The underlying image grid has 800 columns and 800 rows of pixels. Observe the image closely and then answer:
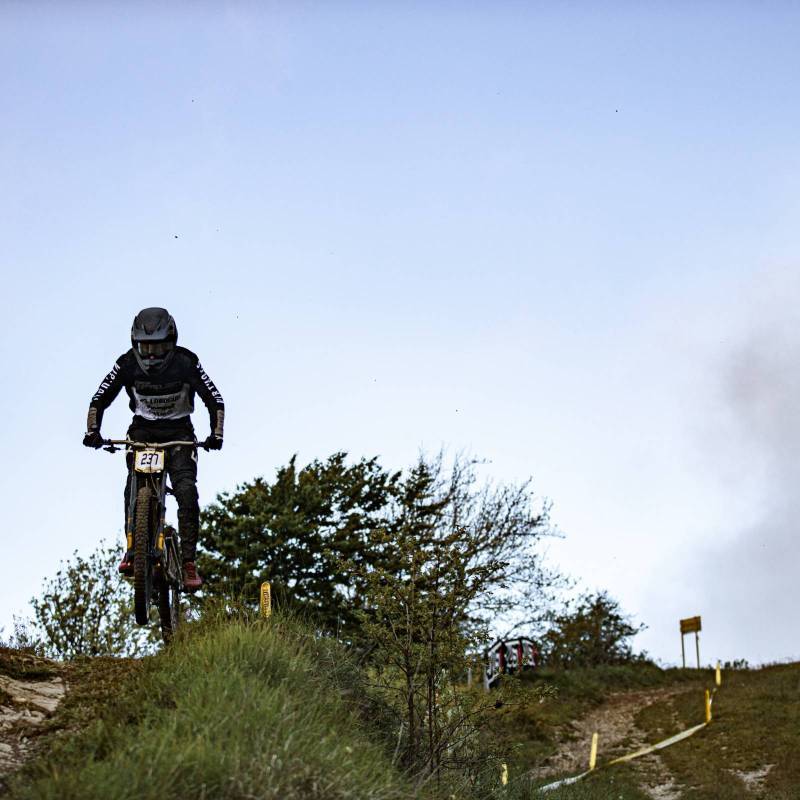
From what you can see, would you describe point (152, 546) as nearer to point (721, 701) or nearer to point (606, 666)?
point (721, 701)

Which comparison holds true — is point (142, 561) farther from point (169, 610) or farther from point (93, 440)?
point (93, 440)

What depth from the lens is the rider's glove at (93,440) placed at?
9.24 meters

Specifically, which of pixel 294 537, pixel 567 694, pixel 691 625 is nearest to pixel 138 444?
pixel 294 537

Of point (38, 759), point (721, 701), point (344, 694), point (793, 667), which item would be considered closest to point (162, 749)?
point (38, 759)

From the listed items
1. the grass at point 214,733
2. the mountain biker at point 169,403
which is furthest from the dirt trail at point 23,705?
the mountain biker at point 169,403

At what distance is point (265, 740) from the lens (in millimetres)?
5969

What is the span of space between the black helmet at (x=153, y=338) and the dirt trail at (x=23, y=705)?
284cm

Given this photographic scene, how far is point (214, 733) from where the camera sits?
19.6 ft

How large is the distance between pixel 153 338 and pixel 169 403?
0.62 meters

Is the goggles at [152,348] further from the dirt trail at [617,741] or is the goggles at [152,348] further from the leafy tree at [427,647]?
the dirt trail at [617,741]

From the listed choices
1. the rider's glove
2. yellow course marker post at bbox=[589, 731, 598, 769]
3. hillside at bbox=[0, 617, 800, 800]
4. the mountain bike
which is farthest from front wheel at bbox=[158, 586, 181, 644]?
yellow course marker post at bbox=[589, 731, 598, 769]

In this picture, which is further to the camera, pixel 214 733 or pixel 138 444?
pixel 138 444

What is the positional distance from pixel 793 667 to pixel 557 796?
76.8ft

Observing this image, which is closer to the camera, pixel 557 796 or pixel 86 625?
pixel 557 796
